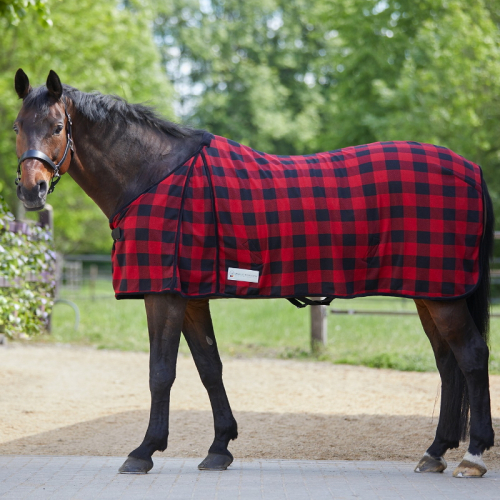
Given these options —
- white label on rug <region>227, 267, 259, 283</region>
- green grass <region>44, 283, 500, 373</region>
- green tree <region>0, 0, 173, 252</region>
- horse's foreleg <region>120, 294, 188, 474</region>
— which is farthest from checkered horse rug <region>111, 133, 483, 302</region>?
green tree <region>0, 0, 173, 252</region>

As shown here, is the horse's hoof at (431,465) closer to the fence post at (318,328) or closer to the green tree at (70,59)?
the fence post at (318,328)

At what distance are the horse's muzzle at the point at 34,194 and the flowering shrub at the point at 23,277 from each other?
9.35 ft

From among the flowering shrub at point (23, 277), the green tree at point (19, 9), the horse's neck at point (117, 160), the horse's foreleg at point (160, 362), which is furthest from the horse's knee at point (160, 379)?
the green tree at point (19, 9)

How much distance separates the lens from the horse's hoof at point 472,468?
3.68 metres

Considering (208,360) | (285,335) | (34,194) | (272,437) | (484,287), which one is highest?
(34,194)

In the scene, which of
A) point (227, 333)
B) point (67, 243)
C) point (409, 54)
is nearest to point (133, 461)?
point (227, 333)

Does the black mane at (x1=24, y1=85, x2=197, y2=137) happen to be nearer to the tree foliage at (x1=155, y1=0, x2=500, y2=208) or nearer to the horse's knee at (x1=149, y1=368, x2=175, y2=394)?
the horse's knee at (x1=149, y1=368, x2=175, y2=394)

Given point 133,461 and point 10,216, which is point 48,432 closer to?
point 133,461

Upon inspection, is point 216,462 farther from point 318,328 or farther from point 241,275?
point 318,328

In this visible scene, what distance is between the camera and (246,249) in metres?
3.73

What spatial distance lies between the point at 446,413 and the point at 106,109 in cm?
277

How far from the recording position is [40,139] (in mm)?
3631

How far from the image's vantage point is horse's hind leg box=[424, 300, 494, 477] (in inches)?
146

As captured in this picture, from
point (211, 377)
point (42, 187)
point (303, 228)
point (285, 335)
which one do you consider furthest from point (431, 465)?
point (285, 335)
